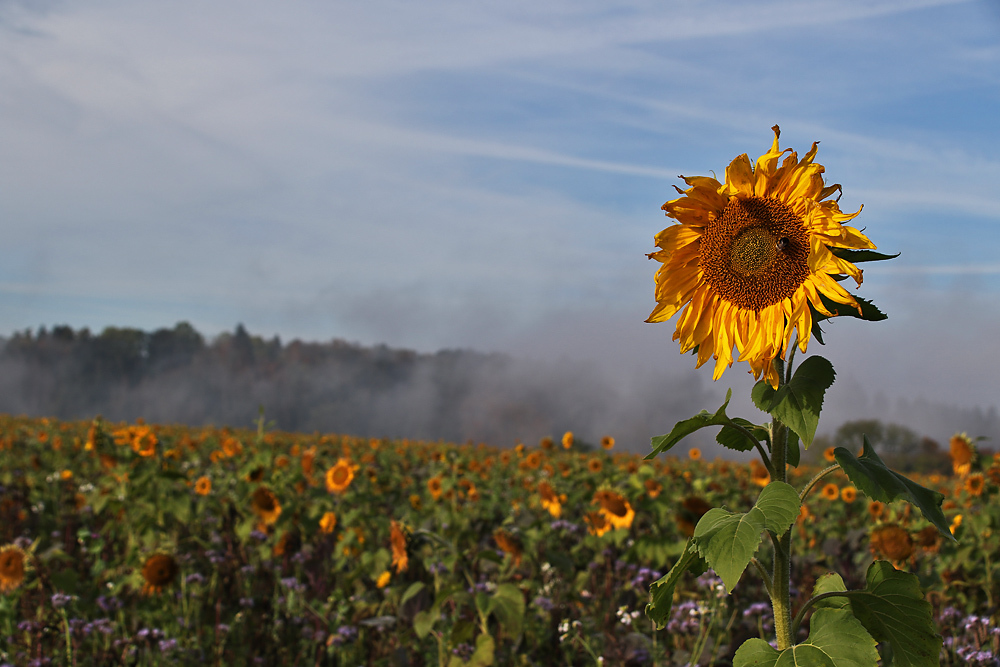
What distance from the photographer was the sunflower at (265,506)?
582 centimetres

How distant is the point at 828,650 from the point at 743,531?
39cm

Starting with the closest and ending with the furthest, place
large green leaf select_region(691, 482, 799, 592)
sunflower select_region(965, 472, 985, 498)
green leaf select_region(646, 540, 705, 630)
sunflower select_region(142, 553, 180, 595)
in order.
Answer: large green leaf select_region(691, 482, 799, 592) → green leaf select_region(646, 540, 705, 630) → sunflower select_region(142, 553, 180, 595) → sunflower select_region(965, 472, 985, 498)

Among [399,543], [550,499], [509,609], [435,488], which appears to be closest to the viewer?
[509,609]

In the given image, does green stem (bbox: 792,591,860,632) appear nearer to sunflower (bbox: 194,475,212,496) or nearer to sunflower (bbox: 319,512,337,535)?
sunflower (bbox: 319,512,337,535)

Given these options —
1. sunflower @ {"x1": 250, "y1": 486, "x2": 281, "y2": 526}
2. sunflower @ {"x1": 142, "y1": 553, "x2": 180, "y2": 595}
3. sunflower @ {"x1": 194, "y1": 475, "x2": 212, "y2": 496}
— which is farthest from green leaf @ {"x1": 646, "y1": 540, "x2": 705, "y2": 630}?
sunflower @ {"x1": 194, "y1": 475, "x2": 212, "y2": 496}

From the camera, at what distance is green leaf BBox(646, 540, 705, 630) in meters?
1.92

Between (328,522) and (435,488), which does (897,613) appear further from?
(435,488)

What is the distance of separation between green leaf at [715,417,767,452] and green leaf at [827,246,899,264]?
20.2 inches

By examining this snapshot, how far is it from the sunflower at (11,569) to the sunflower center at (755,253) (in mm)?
4373

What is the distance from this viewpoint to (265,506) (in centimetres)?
588

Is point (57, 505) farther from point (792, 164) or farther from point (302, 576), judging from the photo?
point (792, 164)

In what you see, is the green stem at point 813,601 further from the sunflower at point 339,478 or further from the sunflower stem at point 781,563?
the sunflower at point 339,478

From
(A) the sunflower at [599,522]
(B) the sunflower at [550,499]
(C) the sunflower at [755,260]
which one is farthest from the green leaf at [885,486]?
(B) the sunflower at [550,499]

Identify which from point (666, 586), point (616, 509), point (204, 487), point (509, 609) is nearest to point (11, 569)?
point (204, 487)
